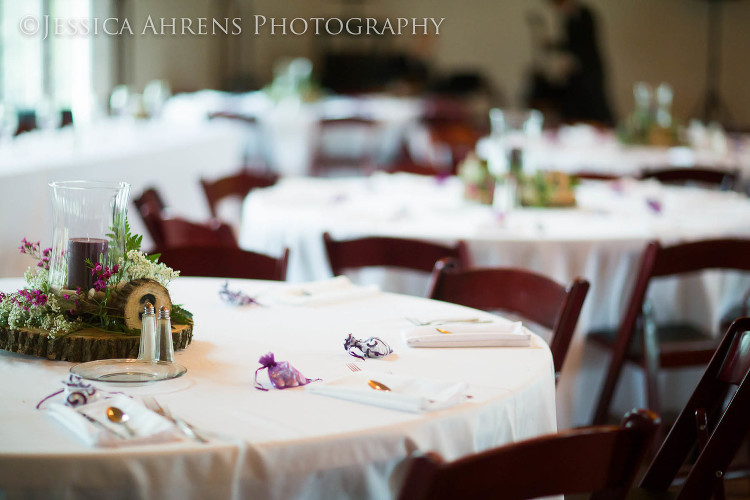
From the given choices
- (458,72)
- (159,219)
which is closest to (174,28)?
(458,72)

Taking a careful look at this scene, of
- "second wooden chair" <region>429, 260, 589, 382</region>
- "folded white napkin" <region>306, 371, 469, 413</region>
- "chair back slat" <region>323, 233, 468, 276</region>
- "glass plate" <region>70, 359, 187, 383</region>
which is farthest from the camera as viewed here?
"chair back slat" <region>323, 233, 468, 276</region>

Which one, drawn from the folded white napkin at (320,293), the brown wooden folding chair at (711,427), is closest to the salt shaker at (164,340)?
the folded white napkin at (320,293)

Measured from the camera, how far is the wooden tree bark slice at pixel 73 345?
1.62 m

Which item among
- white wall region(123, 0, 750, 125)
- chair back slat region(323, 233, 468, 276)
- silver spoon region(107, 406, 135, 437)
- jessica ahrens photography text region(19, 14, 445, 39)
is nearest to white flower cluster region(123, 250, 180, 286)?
silver spoon region(107, 406, 135, 437)

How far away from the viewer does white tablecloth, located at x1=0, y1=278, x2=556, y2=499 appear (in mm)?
1214

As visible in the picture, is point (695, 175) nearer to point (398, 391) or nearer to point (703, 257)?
point (703, 257)

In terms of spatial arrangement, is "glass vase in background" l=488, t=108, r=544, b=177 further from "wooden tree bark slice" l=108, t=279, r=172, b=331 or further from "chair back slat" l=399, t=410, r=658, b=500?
"chair back slat" l=399, t=410, r=658, b=500

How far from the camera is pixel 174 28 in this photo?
12.0m

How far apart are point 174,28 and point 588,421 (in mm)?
9837

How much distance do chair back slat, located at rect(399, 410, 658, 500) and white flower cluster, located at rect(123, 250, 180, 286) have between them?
794mm

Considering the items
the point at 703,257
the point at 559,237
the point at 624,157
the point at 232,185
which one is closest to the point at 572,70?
the point at 624,157

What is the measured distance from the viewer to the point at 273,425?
134 cm

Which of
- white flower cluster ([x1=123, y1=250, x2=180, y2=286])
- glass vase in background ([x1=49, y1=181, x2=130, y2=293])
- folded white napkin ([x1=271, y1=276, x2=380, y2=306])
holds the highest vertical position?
glass vase in background ([x1=49, y1=181, x2=130, y2=293])

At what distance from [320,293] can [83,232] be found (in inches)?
26.8
